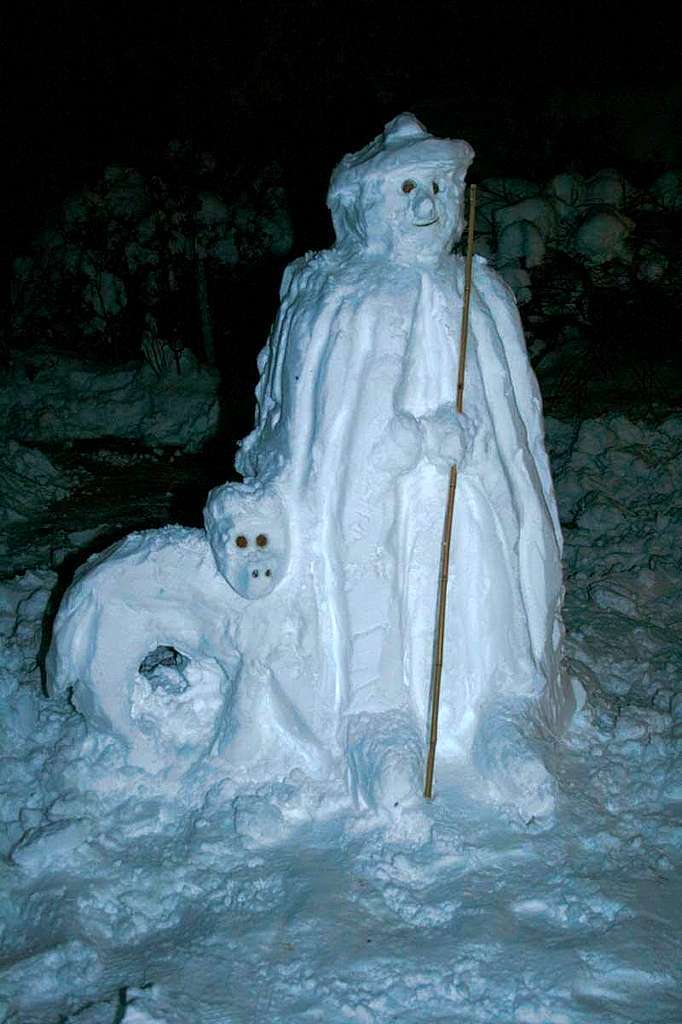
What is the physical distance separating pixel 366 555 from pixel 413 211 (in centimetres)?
107

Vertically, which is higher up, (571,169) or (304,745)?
(571,169)

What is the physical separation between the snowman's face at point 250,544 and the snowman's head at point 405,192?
2.99 feet

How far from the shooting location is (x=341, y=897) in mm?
2838

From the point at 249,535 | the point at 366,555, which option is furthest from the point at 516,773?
the point at 249,535

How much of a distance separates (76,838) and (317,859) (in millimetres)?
737

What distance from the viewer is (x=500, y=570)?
331cm

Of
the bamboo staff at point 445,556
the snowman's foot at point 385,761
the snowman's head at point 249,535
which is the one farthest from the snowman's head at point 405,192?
the snowman's foot at point 385,761

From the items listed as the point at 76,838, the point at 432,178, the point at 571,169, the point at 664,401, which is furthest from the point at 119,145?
the point at 76,838

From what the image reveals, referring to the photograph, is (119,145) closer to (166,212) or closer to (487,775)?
(166,212)

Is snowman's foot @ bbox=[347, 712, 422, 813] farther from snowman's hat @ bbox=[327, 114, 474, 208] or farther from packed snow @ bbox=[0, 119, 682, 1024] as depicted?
snowman's hat @ bbox=[327, 114, 474, 208]

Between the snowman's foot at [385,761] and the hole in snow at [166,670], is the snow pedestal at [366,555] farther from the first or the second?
the hole in snow at [166,670]

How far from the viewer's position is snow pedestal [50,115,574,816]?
10.2 feet

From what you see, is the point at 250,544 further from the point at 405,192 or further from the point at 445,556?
the point at 405,192

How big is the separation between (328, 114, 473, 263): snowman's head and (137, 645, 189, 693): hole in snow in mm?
1555
